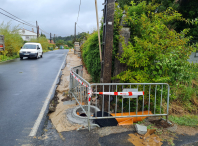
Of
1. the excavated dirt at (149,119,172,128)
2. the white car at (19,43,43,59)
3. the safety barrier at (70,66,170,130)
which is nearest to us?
the safety barrier at (70,66,170,130)

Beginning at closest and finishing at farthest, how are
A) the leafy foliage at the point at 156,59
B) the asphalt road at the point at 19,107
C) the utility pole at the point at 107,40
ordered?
the asphalt road at the point at 19,107 < the leafy foliage at the point at 156,59 < the utility pole at the point at 107,40

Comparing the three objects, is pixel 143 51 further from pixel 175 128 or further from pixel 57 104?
pixel 57 104

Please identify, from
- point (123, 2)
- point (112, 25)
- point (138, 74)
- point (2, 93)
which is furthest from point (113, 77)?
point (123, 2)

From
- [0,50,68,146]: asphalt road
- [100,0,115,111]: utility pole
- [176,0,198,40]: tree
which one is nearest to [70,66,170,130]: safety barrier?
[100,0,115,111]: utility pole

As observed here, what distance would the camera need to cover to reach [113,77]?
5.11 metres

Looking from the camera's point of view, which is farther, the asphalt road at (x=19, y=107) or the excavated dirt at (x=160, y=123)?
the excavated dirt at (x=160, y=123)

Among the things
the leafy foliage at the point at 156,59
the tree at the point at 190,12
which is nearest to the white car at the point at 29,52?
the tree at the point at 190,12

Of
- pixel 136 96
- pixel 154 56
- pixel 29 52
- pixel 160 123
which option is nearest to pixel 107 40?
pixel 154 56

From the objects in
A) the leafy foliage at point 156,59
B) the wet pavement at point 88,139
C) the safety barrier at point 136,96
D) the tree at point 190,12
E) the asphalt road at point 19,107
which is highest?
the tree at point 190,12

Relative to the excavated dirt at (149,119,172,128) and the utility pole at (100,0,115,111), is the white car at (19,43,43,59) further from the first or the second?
the excavated dirt at (149,119,172,128)

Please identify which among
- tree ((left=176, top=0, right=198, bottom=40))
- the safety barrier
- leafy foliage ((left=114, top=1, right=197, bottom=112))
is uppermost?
tree ((left=176, top=0, right=198, bottom=40))

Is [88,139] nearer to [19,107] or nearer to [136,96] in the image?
[136,96]

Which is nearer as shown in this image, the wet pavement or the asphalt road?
→ the wet pavement

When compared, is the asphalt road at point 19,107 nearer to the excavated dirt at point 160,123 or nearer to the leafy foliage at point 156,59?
the leafy foliage at point 156,59
